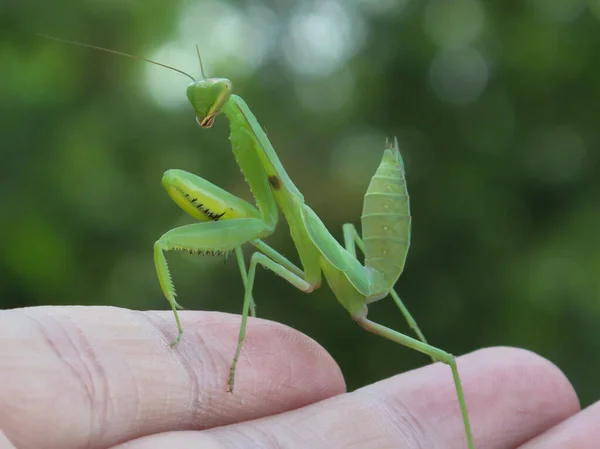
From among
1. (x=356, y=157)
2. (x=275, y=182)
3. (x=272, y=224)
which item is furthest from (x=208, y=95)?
(x=356, y=157)

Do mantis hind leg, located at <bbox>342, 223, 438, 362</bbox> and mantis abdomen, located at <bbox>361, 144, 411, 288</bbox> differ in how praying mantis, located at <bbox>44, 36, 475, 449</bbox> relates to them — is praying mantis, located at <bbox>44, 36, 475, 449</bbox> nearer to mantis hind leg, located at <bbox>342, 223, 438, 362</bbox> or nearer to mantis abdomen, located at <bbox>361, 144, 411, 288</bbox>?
mantis abdomen, located at <bbox>361, 144, 411, 288</bbox>

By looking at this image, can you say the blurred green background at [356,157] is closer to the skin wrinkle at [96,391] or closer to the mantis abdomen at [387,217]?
the mantis abdomen at [387,217]

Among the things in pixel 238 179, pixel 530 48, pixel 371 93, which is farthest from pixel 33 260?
pixel 530 48

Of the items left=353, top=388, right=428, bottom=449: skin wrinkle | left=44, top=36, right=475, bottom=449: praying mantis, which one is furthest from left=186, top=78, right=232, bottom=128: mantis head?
left=353, top=388, right=428, bottom=449: skin wrinkle

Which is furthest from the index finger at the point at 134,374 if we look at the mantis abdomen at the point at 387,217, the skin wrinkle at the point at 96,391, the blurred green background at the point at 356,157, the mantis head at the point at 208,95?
the blurred green background at the point at 356,157

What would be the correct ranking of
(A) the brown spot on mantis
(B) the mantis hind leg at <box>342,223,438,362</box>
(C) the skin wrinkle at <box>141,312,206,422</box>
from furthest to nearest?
(B) the mantis hind leg at <box>342,223,438,362</box> → (A) the brown spot on mantis → (C) the skin wrinkle at <box>141,312,206,422</box>

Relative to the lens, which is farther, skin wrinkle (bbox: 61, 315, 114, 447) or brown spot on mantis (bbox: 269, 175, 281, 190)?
brown spot on mantis (bbox: 269, 175, 281, 190)

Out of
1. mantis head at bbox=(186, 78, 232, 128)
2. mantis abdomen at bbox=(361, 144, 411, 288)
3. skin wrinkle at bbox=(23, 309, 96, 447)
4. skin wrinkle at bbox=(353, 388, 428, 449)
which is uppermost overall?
mantis head at bbox=(186, 78, 232, 128)
